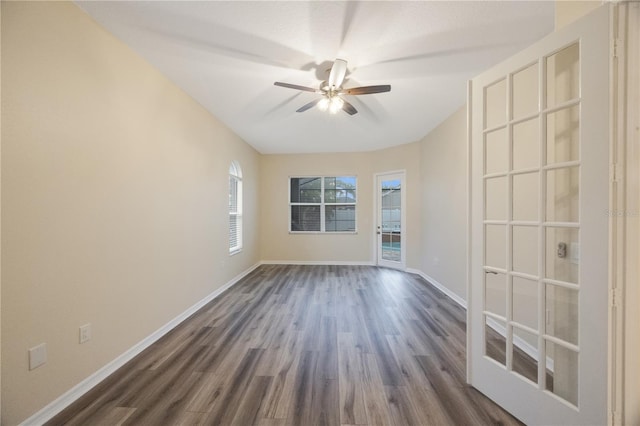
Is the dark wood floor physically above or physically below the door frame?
below

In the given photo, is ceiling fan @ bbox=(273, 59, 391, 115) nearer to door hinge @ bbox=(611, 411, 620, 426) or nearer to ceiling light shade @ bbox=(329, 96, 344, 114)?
ceiling light shade @ bbox=(329, 96, 344, 114)

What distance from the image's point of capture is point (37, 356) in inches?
52.3

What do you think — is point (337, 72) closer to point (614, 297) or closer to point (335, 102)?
point (335, 102)

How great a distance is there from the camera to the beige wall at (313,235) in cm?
Result: 548

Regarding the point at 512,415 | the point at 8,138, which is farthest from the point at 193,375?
the point at 512,415

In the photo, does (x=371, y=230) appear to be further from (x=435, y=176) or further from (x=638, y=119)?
(x=638, y=119)

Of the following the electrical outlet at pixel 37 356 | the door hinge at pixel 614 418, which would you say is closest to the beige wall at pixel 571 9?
the door hinge at pixel 614 418

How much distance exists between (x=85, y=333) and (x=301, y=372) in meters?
1.55

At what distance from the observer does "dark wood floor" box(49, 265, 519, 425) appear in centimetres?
141

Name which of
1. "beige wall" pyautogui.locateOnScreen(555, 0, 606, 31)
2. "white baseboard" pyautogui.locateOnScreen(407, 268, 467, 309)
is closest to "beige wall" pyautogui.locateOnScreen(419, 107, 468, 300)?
"white baseboard" pyautogui.locateOnScreen(407, 268, 467, 309)

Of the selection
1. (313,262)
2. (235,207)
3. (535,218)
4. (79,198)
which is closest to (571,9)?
(535,218)

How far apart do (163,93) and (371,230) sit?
14.8 ft

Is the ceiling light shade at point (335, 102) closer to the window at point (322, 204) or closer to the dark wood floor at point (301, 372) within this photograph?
the dark wood floor at point (301, 372)

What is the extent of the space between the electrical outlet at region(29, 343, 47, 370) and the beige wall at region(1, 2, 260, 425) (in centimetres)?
3
